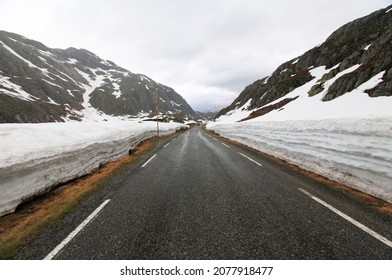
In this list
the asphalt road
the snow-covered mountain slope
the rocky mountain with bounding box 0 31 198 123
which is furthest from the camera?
the rocky mountain with bounding box 0 31 198 123

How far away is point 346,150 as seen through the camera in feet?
21.4

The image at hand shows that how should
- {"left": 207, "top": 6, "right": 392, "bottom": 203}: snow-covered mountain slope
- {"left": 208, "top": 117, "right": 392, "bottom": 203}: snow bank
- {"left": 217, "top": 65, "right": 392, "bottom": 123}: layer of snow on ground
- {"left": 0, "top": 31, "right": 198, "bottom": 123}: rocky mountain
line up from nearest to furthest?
1. {"left": 208, "top": 117, "right": 392, "bottom": 203}: snow bank
2. {"left": 207, "top": 6, "right": 392, "bottom": 203}: snow-covered mountain slope
3. {"left": 217, "top": 65, "right": 392, "bottom": 123}: layer of snow on ground
4. {"left": 0, "top": 31, "right": 198, "bottom": 123}: rocky mountain

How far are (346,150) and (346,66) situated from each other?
5761cm

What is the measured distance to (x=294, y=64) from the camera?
8894cm

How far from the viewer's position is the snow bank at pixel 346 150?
17.4ft

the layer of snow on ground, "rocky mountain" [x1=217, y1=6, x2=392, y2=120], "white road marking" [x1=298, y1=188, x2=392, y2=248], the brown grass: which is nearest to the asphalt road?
"white road marking" [x1=298, y1=188, x2=392, y2=248]

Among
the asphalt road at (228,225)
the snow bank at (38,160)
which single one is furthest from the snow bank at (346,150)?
the snow bank at (38,160)

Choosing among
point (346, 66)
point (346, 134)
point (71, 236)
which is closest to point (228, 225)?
point (71, 236)

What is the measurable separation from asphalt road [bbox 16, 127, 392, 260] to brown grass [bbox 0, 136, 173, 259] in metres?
0.55

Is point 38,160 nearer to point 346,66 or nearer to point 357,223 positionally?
point 357,223

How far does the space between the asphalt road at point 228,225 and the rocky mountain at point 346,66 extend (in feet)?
122

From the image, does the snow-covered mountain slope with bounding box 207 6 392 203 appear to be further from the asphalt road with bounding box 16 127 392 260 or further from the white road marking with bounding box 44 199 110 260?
the white road marking with bounding box 44 199 110 260

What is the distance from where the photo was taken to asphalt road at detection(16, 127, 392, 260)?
320 cm

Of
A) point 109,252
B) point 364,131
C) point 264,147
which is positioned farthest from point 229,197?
point 264,147
